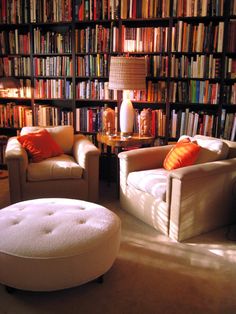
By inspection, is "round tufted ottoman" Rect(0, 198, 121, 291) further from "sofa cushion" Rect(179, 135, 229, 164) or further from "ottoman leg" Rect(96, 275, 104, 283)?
"sofa cushion" Rect(179, 135, 229, 164)

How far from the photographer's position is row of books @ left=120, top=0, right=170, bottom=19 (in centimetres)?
358

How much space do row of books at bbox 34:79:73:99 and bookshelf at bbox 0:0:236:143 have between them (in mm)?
12

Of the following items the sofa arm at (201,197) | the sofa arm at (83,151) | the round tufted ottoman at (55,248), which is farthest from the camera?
the sofa arm at (83,151)

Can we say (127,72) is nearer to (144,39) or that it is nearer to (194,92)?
(144,39)

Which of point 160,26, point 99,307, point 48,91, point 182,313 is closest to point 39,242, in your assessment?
point 99,307

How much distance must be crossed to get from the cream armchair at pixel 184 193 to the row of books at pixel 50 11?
1.86 m

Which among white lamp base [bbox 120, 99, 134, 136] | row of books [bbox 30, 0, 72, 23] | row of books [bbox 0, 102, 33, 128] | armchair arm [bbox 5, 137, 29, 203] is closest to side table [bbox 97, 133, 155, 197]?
Answer: white lamp base [bbox 120, 99, 134, 136]

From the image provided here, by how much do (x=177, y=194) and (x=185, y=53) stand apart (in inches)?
71.0

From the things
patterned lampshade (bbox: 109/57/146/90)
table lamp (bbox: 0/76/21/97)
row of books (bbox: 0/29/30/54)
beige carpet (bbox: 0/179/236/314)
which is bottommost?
beige carpet (bbox: 0/179/236/314)

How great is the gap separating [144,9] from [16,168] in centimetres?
210

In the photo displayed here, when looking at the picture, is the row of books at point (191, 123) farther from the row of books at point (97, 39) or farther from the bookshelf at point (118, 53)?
the row of books at point (97, 39)

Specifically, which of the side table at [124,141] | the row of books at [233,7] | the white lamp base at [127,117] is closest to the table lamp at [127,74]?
the white lamp base at [127,117]

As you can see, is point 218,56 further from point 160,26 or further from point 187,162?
point 187,162

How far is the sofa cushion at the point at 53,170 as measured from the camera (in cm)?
313
